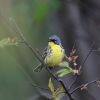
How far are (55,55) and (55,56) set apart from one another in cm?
9

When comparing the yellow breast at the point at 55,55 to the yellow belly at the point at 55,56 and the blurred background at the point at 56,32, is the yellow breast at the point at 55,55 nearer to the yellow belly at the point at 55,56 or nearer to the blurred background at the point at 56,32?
the yellow belly at the point at 55,56

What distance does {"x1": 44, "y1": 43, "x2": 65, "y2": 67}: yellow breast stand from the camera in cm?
659

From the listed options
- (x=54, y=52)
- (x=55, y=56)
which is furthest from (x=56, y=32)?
(x=55, y=56)

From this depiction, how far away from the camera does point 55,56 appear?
6.77 metres

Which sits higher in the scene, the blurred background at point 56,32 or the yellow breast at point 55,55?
the yellow breast at point 55,55

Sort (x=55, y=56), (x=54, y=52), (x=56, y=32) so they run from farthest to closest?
(x=56, y=32), (x=54, y=52), (x=55, y=56)

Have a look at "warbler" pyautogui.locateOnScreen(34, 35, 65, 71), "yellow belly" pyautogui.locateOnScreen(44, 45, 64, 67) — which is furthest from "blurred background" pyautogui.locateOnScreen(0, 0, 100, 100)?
"yellow belly" pyautogui.locateOnScreen(44, 45, 64, 67)

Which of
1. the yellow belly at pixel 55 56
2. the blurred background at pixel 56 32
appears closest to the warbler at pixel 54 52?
the yellow belly at pixel 55 56

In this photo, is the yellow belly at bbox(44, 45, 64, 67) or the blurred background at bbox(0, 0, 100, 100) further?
the blurred background at bbox(0, 0, 100, 100)

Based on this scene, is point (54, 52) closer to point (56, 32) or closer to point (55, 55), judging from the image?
point (55, 55)

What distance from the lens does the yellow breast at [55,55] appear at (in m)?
6.59

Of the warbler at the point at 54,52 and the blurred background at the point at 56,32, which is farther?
the blurred background at the point at 56,32

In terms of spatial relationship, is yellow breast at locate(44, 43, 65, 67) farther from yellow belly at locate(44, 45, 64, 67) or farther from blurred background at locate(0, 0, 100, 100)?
blurred background at locate(0, 0, 100, 100)

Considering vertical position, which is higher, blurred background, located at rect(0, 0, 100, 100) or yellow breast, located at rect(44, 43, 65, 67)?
yellow breast, located at rect(44, 43, 65, 67)
